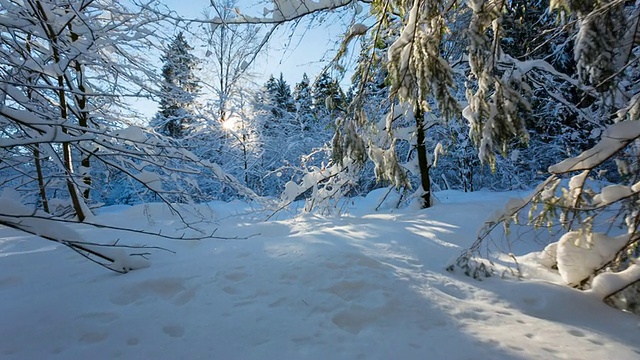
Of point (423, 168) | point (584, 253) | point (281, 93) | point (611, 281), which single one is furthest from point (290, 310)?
point (281, 93)

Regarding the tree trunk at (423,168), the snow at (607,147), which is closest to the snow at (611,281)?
the snow at (607,147)

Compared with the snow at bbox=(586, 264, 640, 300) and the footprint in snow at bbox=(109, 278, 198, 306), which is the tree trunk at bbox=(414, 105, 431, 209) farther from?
the footprint in snow at bbox=(109, 278, 198, 306)

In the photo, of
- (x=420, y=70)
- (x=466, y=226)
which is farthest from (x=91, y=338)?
(x=466, y=226)

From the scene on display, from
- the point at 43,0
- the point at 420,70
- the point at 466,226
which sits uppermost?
the point at 43,0

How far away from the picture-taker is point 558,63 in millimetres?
8828

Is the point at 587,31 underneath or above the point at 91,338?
above

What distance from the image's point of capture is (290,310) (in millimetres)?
1763

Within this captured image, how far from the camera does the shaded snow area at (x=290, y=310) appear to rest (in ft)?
4.61

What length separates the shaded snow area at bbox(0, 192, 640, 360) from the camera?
4.61 ft

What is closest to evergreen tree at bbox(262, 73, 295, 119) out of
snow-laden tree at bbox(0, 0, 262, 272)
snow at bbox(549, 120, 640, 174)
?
snow-laden tree at bbox(0, 0, 262, 272)

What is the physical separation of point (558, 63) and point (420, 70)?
9190 millimetres

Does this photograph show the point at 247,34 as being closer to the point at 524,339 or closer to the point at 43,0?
the point at 43,0

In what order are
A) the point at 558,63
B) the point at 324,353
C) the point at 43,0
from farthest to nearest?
the point at 558,63, the point at 43,0, the point at 324,353

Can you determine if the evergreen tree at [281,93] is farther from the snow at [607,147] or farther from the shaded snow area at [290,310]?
the snow at [607,147]
